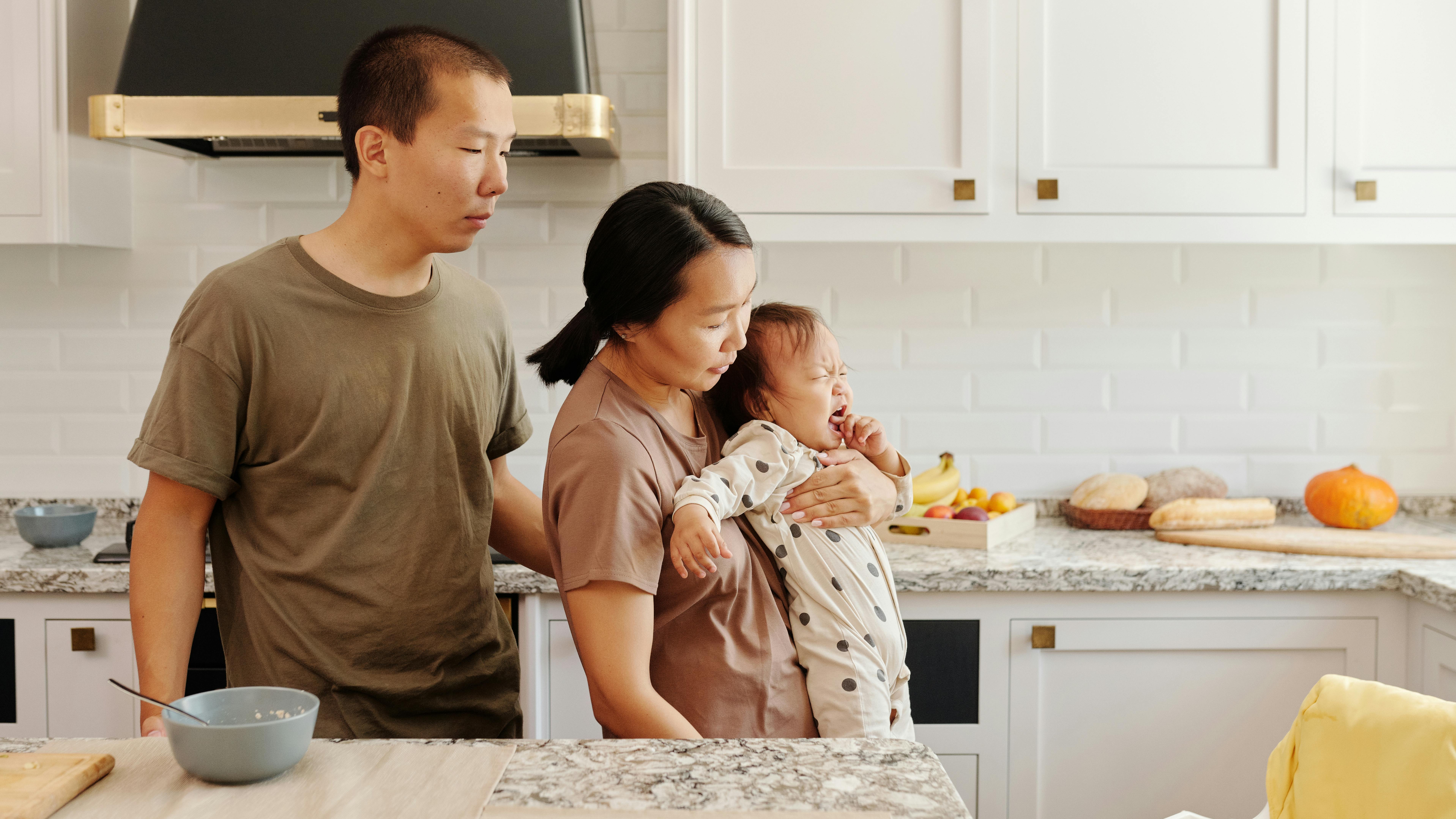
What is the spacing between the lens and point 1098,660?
2082mm

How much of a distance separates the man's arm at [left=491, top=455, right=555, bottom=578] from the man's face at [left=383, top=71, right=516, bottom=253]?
0.42 metres

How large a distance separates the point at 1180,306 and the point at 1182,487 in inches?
17.8

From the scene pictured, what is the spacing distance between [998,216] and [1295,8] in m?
0.74

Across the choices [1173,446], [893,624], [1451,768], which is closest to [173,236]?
[893,624]

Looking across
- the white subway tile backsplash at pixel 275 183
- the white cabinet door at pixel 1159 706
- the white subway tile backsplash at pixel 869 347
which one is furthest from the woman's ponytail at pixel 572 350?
the white subway tile backsplash at pixel 275 183

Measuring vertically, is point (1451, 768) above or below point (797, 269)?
below

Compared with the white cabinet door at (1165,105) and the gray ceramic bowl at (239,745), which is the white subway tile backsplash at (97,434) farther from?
the white cabinet door at (1165,105)

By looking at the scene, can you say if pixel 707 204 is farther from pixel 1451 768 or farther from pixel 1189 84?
pixel 1189 84

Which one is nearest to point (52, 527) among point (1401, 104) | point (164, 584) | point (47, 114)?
point (47, 114)

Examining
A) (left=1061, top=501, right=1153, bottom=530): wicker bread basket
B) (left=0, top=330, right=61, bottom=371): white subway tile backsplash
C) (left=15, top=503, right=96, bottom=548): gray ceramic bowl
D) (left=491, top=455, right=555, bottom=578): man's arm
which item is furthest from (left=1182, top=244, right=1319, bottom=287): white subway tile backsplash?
(left=0, top=330, right=61, bottom=371): white subway tile backsplash

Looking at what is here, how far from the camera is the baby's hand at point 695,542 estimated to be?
1.11 metres

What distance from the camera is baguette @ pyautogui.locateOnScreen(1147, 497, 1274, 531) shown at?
7.84 ft

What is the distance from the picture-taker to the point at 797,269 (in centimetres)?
261

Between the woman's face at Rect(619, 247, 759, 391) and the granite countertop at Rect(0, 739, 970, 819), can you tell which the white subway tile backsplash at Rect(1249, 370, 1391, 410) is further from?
the granite countertop at Rect(0, 739, 970, 819)
